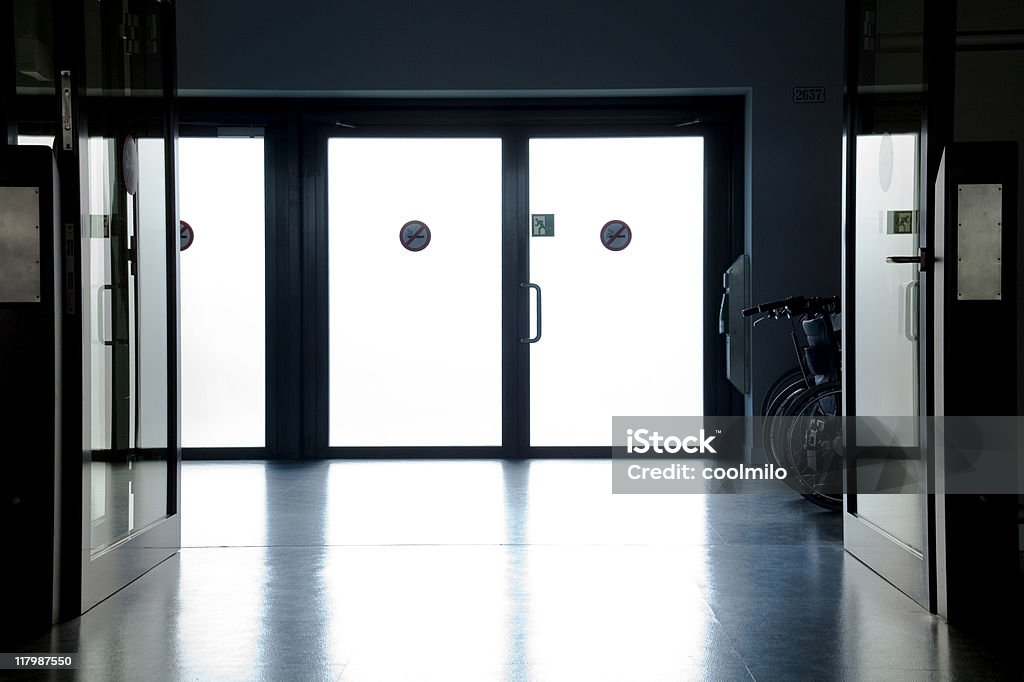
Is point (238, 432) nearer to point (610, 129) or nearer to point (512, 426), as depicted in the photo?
point (512, 426)

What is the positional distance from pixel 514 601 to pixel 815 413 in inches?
80.8

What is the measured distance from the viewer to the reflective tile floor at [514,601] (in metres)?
2.55

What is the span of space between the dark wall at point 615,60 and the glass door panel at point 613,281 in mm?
507

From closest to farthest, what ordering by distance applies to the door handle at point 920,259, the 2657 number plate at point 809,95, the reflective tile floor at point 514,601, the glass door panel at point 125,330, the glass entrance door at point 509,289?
the reflective tile floor at point 514,601, the door handle at point 920,259, the glass door panel at point 125,330, the 2657 number plate at point 809,95, the glass entrance door at point 509,289

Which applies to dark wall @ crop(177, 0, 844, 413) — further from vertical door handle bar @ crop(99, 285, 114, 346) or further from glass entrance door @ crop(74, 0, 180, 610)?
vertical door handle bar @ crop(99, 285, 114, 346)

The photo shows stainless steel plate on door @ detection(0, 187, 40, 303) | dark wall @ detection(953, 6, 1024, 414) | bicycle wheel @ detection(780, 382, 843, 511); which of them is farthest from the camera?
dark wall @ detection(953, 6, 1024, 414)

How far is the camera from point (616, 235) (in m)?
6.55

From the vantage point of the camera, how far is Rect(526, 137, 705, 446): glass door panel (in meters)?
6.55

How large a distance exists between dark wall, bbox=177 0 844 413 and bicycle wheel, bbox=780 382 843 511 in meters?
1.61

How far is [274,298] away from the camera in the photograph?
21.4 feet

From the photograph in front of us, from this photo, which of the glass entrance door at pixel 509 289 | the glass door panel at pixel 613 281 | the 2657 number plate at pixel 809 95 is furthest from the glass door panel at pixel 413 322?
the 2657 number plate at pixel 809 95

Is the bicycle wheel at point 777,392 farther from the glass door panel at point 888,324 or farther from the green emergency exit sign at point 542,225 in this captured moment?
the green emergency exit sign at point 542,225

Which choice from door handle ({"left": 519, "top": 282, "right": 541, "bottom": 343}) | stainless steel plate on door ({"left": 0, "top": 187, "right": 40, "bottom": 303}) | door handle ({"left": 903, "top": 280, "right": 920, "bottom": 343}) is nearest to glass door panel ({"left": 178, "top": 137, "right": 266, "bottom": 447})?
door handle ({"left": 519, "top": 282, "right": 541, "bottom": 343})

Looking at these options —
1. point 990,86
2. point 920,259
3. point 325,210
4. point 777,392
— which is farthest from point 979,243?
point 325,210
